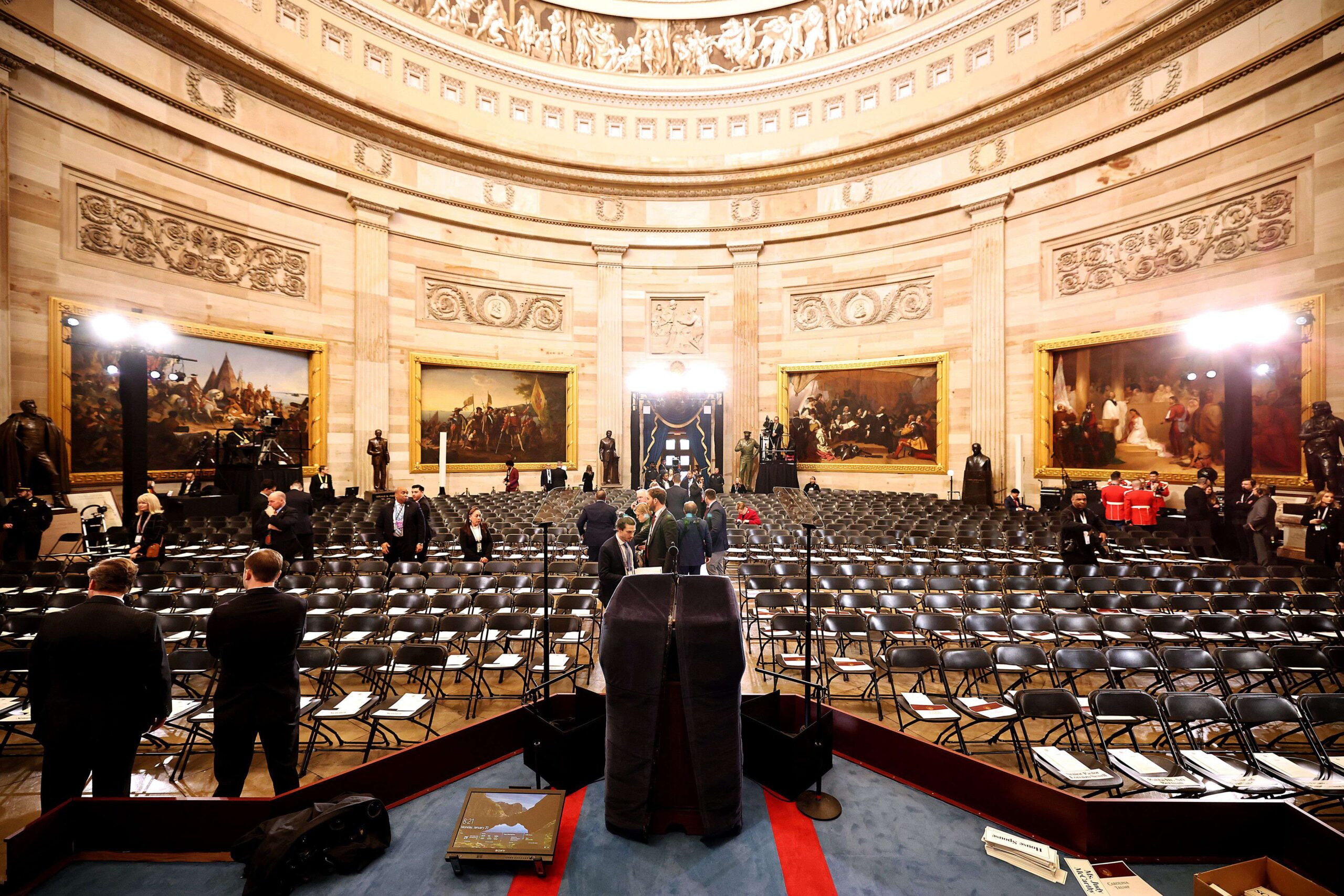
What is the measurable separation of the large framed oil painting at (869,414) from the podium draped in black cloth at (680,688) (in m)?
19.3

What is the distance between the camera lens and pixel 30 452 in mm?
11961

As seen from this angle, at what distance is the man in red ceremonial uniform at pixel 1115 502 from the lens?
14109mm

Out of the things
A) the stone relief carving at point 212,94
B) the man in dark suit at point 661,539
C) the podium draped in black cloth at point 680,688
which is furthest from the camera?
the stone relief carving at point 212,94

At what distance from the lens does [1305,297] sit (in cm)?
1333

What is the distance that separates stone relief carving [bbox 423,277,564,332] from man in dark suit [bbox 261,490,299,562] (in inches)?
593

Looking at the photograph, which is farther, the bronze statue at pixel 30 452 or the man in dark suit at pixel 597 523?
the bronze statue at pixel 30 452

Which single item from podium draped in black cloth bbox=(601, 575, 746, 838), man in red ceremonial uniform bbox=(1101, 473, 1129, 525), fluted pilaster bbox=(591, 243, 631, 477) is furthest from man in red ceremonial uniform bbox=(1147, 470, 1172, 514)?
fluted pilaster bbox=(591, 243, 631, 477)

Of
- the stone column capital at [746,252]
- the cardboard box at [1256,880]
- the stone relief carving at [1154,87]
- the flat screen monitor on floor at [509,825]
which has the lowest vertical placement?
the flat screen monitor on floor at [509,825]

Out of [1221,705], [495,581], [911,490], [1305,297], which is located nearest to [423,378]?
[495,581]

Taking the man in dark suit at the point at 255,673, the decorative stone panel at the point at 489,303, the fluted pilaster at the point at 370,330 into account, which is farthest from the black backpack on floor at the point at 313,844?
the decorative stone panel at the point at 489,303

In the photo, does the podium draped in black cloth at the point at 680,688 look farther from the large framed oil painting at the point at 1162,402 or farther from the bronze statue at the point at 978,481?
the bronze statue at the point at 978,481

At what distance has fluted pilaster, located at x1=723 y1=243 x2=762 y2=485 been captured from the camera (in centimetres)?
2411

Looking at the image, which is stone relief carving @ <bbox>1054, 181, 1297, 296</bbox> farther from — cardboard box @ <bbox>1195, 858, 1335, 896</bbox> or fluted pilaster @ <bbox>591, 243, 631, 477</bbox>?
cardboard box @ <bbox>1195, 858, 1335, 896</bbox>

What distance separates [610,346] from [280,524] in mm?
17120
